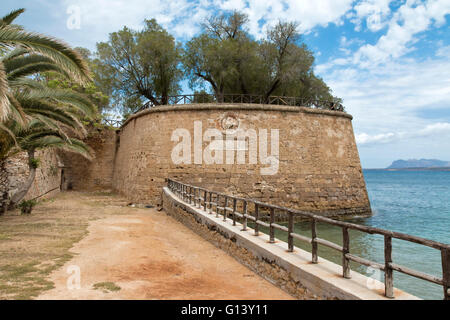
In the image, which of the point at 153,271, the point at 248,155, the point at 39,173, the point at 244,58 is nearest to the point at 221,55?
the point at 244,58

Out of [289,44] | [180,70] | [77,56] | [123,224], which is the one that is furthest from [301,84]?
[77,56]

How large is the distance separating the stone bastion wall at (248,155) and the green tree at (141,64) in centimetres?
525

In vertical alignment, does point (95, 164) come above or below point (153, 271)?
above

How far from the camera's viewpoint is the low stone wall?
3.87 m

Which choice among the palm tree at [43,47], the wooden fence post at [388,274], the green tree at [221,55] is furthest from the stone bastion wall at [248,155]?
the wooden fence post at [388,274]

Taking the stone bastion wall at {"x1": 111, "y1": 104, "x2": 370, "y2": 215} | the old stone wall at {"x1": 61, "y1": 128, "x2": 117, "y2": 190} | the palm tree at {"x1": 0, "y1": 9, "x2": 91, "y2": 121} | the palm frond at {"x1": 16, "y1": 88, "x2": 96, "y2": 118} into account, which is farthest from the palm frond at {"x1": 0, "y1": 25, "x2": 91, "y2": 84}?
the old stone wall at {"x1": 61, "y1": 128, "x2": 117, "y2": 190}

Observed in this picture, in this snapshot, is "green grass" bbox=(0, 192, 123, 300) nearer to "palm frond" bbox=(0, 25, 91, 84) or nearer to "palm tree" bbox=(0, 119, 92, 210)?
"palm tree" bbox=(0, 119, 92, 210)

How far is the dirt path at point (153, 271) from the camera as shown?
4.69m

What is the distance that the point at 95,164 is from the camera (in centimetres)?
2606

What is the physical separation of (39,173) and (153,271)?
44.7ft

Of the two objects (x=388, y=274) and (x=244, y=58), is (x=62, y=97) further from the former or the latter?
(x=244, y=58)

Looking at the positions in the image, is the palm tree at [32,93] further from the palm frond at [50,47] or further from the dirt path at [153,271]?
the dirt path at [153,271]

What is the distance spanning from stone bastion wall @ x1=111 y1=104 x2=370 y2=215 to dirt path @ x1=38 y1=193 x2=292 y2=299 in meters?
7.08
